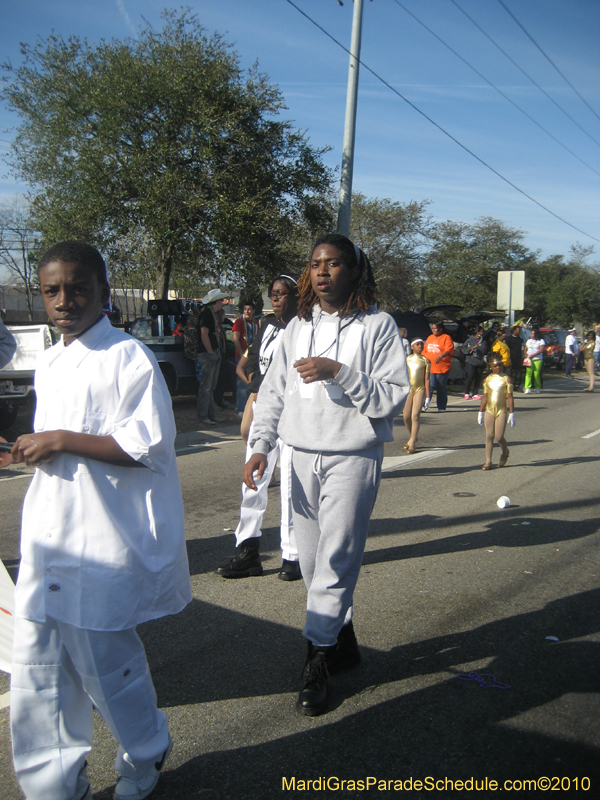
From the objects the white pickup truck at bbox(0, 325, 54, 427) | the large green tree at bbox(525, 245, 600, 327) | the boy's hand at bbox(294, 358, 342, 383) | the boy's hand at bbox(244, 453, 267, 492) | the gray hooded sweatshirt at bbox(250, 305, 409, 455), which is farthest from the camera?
the large green tree at bbox(525, 245, 600, 327)

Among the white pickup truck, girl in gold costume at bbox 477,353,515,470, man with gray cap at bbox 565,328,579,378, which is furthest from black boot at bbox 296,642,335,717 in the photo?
man with gray cap at bbox 565,328,579,378

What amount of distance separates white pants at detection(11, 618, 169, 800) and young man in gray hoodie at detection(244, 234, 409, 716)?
98cm

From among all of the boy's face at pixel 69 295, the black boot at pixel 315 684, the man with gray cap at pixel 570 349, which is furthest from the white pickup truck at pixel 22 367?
the man with gray cap at pixel 570 349

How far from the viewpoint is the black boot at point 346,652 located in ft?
10.7

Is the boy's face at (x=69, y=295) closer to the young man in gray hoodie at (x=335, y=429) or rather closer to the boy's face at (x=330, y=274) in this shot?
the young man in gray hoodie at (x=335, y=429)

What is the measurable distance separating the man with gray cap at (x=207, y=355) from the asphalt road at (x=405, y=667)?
564 centimetres

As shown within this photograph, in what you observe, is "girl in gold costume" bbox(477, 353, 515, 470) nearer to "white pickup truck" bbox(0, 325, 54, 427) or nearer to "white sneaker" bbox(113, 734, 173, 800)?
"white pickup truck" bbox(0, 325, 54, 427)

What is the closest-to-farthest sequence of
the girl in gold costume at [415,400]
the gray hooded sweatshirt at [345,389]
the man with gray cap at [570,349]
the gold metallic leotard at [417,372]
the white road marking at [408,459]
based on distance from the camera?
the gray hooded sweatshirt at [345,389]
the white road marking at [408,459]
the girl in gold costume at [415,400]
the gold metallic leotard at [417,372]
the man with gray cap at [570,349]

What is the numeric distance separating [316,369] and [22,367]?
27.1 ft

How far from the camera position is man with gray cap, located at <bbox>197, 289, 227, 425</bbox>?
12.0 metres

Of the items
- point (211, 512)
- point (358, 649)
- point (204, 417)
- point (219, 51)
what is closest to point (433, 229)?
point (219, 51)

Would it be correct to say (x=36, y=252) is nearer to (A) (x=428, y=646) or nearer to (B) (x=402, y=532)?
(B) (x=402, y=532)

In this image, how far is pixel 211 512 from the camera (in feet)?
20.8

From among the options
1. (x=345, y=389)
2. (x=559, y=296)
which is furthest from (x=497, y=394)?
(x=559, y=296)
